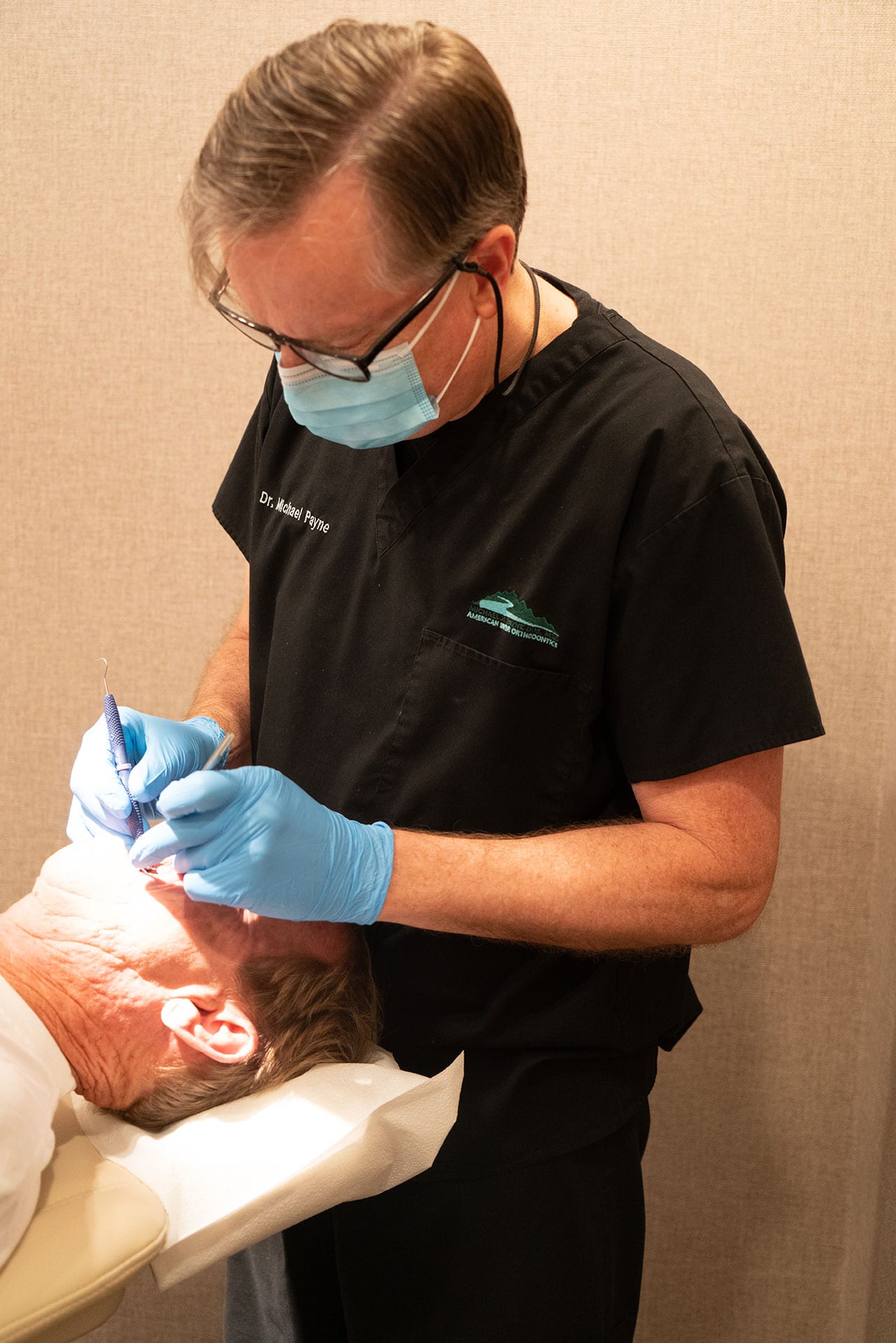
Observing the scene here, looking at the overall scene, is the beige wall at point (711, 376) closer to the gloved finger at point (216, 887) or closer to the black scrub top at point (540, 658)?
the black scrub top at point (540, 658)

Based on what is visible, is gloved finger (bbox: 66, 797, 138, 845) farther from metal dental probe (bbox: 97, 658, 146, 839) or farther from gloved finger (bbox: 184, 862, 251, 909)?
gloved finger (bbox: 184, 862, 251, 909)

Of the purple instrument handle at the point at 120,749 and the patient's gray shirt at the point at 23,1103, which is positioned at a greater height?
the purple instrument handle at the point at 120,749

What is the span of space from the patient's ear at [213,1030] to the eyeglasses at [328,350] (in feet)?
2.55

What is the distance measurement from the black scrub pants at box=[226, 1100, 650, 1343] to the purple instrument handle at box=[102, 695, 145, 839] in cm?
54

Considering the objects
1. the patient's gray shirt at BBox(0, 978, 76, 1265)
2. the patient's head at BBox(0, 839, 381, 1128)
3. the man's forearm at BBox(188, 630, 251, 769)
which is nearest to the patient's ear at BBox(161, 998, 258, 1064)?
the patient's head at BBox(0, 839, 381, 1128)

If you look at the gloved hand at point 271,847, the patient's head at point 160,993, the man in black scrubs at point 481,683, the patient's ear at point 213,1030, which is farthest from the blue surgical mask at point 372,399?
the patient's ear at point 213,1030

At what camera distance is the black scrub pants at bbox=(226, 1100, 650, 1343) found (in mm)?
1254

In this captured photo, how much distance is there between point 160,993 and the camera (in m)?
1.35

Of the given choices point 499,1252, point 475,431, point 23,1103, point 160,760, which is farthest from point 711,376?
point 23,1103

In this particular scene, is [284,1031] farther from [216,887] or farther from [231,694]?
[231,694]

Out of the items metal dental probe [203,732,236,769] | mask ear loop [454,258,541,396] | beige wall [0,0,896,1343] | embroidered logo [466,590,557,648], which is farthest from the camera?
beige wall [0,0,896,1343]

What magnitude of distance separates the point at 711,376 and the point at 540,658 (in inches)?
33.2

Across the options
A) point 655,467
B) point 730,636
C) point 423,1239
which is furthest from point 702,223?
point 423,1239

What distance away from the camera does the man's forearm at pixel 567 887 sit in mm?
1149
